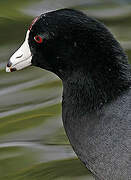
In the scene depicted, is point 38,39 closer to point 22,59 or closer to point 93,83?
point 22,59

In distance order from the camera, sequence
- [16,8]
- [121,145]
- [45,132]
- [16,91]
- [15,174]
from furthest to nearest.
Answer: [16,8] → [16,91] → [45,132] → [15,174] → [121,145]

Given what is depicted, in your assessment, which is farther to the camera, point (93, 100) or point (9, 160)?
point (9, 160)

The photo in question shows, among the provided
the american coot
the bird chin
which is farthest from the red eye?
the bird chin

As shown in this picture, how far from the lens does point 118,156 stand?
4.30 metres

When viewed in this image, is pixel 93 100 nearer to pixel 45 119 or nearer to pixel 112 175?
pixel 112 175

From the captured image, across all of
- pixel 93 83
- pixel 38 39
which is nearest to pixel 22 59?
pixel 38 39

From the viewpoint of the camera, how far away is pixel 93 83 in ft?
14.5

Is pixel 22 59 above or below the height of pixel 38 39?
below

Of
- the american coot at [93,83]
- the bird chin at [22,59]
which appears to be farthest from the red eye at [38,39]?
the bird chin at [22,59]

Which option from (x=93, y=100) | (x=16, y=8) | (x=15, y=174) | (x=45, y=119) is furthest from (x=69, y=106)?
(x=16, y=8)

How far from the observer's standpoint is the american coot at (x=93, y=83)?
435 cm

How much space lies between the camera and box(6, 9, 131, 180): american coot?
435 cm

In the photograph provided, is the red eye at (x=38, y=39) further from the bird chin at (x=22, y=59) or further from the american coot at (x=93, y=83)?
the bird chin at (x=22, y=59)

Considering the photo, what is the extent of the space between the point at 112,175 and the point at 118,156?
135mm
